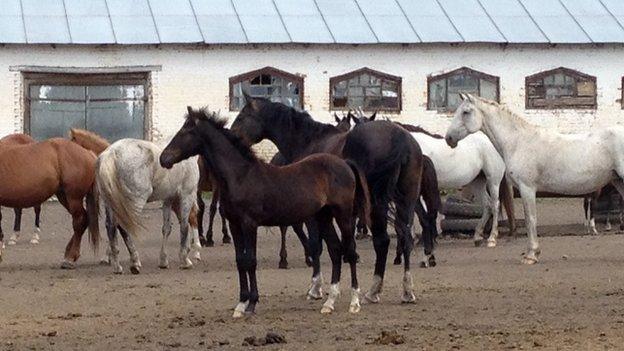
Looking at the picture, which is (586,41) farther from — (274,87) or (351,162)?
(351,162)

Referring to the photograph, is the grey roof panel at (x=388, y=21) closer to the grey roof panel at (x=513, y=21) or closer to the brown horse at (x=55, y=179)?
the grey roof panel at (x=513, y=21)

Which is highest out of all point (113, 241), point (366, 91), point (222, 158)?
point (366, 91)

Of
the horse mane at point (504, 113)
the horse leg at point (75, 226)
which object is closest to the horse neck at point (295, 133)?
the horse mane at point (504, 113)

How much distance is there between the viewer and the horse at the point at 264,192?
1336 cm

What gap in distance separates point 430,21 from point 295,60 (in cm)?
369

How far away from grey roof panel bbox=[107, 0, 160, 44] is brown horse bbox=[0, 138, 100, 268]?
14.7 m

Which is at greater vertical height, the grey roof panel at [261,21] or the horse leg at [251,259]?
the grey roof panel at [261,21]

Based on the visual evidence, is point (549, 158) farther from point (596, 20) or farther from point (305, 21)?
point (596, 20)

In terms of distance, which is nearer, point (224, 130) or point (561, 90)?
point (224, 130)

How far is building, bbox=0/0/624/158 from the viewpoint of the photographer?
111 feet

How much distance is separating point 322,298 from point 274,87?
2009 centimetres

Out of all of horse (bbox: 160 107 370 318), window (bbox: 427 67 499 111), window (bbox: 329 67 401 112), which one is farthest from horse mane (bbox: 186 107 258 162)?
window (bbox: 427 67 499 111)

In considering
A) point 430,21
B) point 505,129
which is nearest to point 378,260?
point 505,129

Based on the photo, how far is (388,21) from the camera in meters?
35.7
